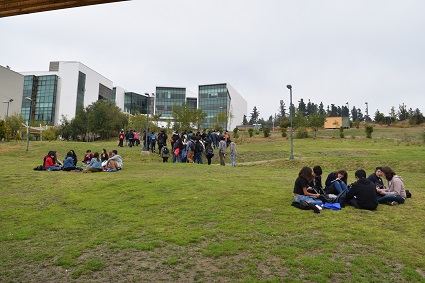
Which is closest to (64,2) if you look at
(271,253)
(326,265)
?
(271,253)

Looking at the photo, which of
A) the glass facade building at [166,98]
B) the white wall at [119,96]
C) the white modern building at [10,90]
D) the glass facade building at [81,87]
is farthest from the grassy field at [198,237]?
the white wall at [119,96]

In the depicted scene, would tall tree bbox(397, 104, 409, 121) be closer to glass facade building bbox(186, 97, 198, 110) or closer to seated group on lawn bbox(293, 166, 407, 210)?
glass facade building bbox(186, 97, 198, 110)

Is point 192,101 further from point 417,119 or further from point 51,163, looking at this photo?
point 51,163

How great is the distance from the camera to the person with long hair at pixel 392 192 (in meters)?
8.59

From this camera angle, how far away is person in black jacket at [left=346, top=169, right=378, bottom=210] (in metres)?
7.89

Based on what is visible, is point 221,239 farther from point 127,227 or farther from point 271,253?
point 127,227

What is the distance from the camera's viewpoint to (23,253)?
17.5 ft

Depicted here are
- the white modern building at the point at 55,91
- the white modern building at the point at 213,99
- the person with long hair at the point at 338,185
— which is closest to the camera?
the person with long hair at the point at 338,185

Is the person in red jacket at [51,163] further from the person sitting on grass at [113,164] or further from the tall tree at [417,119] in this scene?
the tall tree at [417,119]

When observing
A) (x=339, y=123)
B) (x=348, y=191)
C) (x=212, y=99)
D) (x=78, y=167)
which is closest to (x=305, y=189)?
(x=348, y=191)

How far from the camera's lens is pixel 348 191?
8312 millimetres

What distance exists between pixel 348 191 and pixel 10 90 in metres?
81.6

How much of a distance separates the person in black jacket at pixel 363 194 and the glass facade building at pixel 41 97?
87731mm

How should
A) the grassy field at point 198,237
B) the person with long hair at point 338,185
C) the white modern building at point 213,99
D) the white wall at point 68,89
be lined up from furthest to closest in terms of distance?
the white modern building at point 213,99, the white wall at point 68,89, the person with long hair at point 338,185, the grassy field at point 198,237
